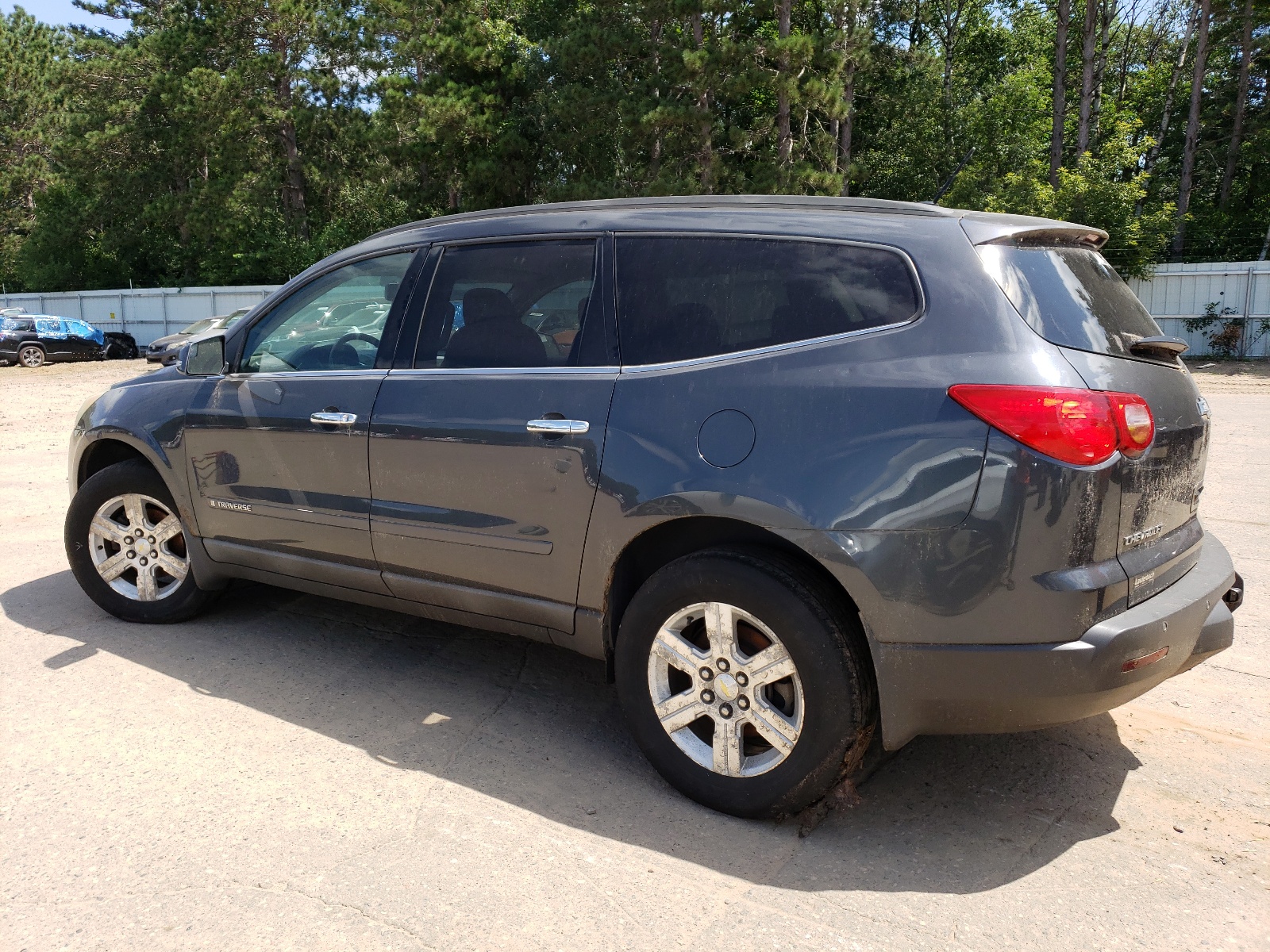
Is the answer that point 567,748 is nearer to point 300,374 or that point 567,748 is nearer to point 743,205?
point 300,374

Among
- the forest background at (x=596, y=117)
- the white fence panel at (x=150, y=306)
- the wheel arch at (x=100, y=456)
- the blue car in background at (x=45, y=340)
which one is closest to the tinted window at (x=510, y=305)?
the wheel arch at (x=100, y=456)

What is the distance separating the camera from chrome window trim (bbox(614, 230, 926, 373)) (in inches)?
118

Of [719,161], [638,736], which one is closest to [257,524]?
[638,736]

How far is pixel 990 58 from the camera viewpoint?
44281 millimetres

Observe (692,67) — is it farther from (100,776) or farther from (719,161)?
(100,776)

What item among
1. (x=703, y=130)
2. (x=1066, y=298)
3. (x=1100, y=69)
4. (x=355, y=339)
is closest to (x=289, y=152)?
(x=703, y=130)

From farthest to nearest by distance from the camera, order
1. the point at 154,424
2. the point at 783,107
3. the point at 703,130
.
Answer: the point at 783,107, the point at 703,130, the point at 154,424

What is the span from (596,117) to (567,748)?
2825 centimetres

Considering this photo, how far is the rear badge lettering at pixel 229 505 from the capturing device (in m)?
4.48

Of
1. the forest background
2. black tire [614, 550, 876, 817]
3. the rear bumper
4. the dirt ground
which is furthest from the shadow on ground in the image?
the forest background

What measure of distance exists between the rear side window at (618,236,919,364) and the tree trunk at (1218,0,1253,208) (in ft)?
128

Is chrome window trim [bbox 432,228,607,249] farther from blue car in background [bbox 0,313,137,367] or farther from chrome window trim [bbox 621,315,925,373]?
blue car in background [bbox 0,313,137,367]

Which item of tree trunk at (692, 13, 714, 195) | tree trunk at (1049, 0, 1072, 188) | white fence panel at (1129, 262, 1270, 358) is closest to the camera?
white fence panel at (1129, 262, 1270, 358)

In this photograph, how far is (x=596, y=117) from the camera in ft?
97.3
